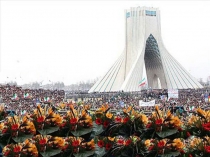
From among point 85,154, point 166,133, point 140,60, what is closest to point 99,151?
point 85,154

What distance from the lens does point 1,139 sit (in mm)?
4609

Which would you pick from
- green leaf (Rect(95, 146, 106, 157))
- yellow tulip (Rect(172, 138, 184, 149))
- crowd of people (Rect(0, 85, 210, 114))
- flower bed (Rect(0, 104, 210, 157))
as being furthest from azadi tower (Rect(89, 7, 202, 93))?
yellow tulip (Rect(172, 138, 184, 149))

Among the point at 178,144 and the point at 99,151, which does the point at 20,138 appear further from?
the point at 178,144

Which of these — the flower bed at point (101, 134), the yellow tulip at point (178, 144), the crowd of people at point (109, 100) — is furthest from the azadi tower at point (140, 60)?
the yellow tulip at point (178, 144)

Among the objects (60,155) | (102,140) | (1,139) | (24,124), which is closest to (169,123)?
(102,140)

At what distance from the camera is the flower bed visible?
4344 mm

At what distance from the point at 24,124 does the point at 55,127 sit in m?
0.36

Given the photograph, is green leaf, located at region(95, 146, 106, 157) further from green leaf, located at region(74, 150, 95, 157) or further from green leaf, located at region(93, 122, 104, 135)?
green leaf, located at region(93, 122, 104, 135)

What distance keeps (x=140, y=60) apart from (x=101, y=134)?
4164 centimetres

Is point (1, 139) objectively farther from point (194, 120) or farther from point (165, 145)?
point (194, 120)

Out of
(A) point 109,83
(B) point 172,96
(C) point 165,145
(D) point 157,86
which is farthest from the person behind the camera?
(D) point 157,86

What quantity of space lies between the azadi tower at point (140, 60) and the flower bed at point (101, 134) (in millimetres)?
39547

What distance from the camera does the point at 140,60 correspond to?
46062 millimetres

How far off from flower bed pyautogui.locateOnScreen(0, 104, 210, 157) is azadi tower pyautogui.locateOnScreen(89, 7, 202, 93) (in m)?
39.5
